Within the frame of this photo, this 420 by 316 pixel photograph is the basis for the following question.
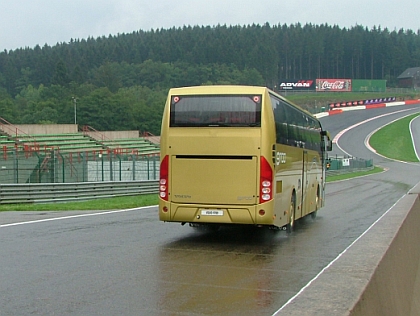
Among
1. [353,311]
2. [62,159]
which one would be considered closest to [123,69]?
[62,159]

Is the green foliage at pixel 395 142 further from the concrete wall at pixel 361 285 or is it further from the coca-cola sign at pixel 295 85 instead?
the concrete wall at pixel 361 285

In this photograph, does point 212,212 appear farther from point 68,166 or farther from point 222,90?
point 68,166

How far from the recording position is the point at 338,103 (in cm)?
14400

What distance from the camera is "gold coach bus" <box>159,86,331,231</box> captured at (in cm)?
1320

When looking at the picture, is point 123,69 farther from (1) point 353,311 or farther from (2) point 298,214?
(1) point 353,311

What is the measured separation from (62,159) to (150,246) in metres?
19.1

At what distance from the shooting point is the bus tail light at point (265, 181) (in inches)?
518

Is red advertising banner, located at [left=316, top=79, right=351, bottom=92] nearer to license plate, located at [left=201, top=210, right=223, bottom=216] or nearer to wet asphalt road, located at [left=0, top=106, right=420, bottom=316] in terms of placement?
wet asphalt road, located at [left=0, top=106, right=420, bottom=316]

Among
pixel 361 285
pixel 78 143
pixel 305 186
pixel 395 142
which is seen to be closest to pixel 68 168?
pixel 305 186

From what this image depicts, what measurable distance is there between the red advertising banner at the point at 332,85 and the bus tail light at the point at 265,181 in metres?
149

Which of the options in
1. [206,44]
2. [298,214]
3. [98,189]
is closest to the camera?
[298,214]

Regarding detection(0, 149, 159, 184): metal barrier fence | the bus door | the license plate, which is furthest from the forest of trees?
the license plate

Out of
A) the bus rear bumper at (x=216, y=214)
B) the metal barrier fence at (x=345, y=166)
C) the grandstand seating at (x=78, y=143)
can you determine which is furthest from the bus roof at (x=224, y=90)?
the metal barrier fence at (x=345, y=166)

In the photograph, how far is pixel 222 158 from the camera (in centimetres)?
1338
